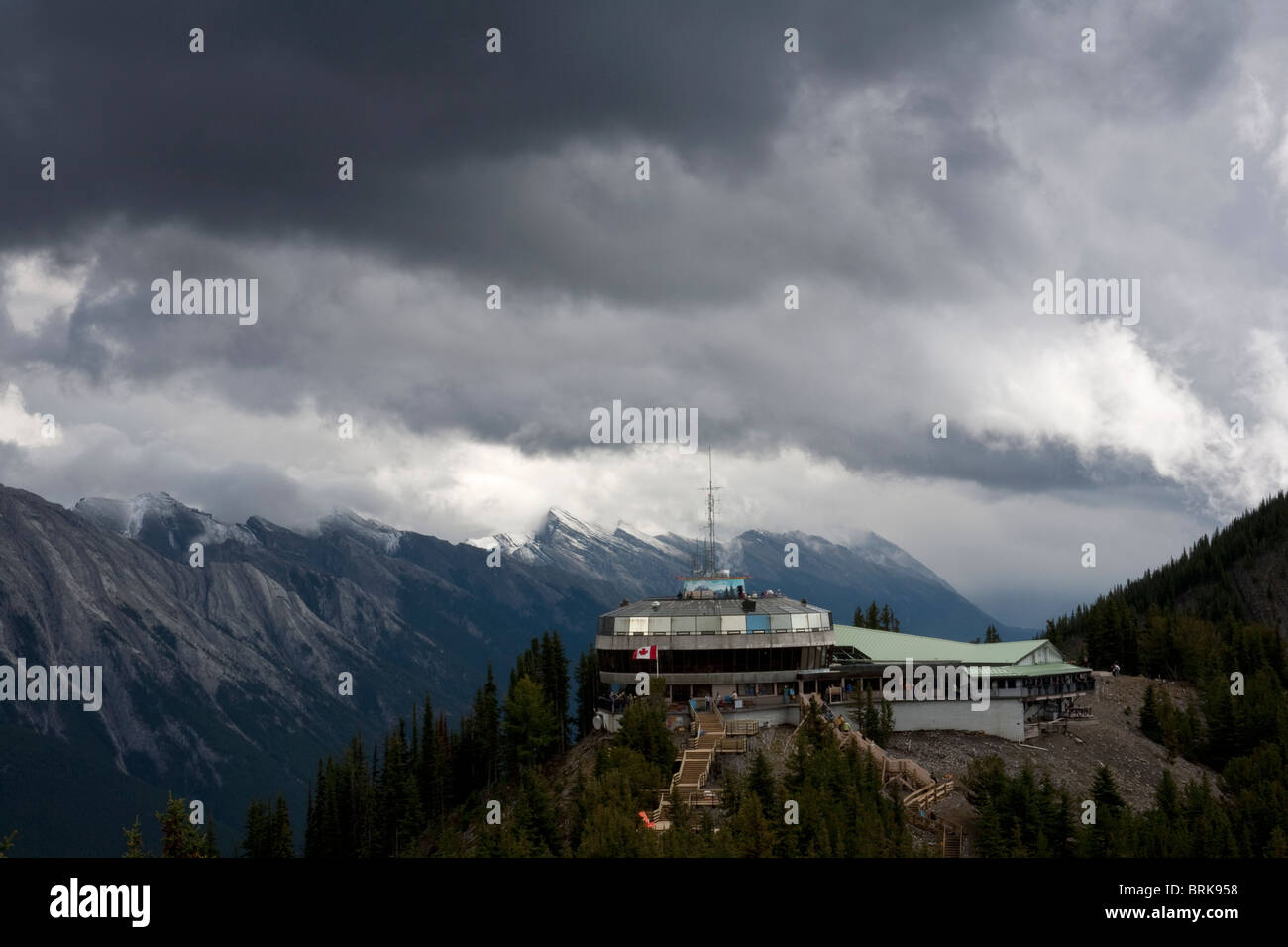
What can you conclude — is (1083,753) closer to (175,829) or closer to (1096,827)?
(1096,827)

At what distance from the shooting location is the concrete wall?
115 meters

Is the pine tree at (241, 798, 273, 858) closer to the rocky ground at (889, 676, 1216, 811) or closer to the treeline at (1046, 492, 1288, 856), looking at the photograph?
the rocky ground at (889, 676, 1216, 811)

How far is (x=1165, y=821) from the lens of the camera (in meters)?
88.6

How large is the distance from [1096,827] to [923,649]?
48.9 meters

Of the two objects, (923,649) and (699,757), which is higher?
(923,649)

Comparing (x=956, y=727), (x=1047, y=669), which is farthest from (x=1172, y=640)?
(x=956, y=727)

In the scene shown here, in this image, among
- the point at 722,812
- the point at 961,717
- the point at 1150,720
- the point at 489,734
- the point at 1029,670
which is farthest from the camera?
the point at 489,734

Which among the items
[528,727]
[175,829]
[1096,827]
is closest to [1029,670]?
[1096,827]

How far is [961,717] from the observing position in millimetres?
116750

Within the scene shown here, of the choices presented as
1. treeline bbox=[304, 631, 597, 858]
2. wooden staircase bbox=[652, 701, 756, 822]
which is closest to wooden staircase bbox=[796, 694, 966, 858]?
wooden staircase bbox=[652, 701, 756, 822]

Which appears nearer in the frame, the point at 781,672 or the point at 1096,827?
the point at 1096,827

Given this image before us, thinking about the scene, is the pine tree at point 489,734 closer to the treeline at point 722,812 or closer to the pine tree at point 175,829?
the treeline at point 722,812
